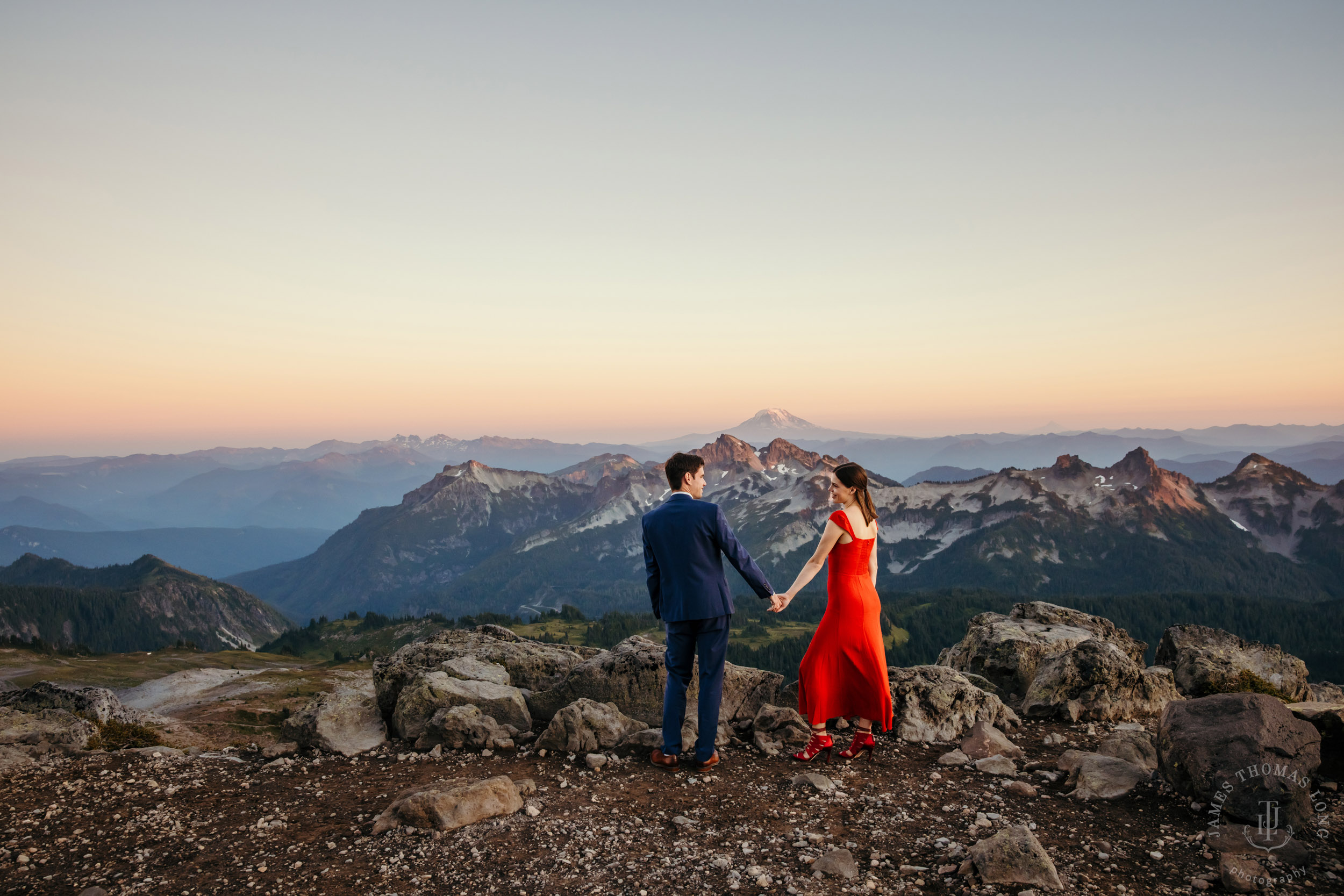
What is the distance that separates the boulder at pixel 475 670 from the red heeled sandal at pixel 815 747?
8.13 meters

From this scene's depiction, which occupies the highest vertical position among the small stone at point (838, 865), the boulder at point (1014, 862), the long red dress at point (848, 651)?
the long red dress at point (848, 651)

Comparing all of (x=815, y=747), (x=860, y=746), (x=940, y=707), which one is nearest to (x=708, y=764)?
(x=815, y=747)

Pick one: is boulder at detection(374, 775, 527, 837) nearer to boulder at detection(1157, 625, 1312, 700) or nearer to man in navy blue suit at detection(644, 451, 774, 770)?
man in navy blue suit at detection(644, 451, 774, 770)

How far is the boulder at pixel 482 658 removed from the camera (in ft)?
54.5

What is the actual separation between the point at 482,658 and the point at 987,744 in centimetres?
1297

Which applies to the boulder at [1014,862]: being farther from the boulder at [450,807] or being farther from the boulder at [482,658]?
the boulder at [482,658]

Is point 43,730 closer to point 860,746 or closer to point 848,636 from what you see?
point 848,636

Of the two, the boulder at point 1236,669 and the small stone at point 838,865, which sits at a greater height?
the small stone at point 838,865

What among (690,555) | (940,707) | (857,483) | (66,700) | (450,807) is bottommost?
(66,700)

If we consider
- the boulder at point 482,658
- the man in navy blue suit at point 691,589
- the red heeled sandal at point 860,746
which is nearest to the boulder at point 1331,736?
the red heeled sandal at point 860,746

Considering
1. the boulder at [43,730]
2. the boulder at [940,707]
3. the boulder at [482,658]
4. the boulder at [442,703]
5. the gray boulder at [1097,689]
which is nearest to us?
the boulder at [43,730]

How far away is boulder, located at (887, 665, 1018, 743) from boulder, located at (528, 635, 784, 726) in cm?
282

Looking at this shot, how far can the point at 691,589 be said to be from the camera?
460 inches

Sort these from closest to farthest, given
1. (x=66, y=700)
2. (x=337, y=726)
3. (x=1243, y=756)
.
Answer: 1. (x=1243, y=756)
2. (x=337, y=726)
3. (x=66, y=700)
